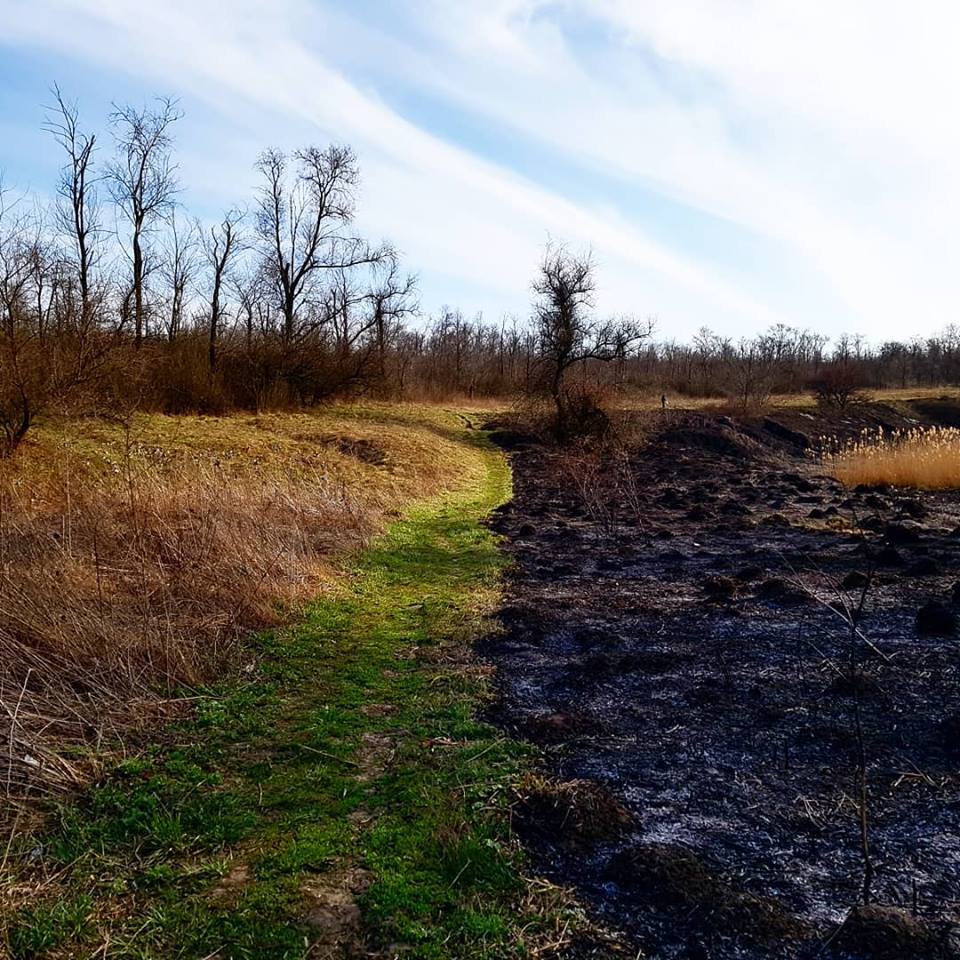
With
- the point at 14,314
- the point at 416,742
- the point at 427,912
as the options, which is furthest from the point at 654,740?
the point at 14,314

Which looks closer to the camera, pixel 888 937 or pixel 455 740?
pixel 888 937

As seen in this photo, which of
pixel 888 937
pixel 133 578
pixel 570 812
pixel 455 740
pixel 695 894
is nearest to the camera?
pixel 888 937

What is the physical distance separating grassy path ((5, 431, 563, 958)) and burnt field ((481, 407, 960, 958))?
0.99 ft

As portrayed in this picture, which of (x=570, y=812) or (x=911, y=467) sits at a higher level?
(x=911, y=467)

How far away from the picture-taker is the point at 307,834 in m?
3.61

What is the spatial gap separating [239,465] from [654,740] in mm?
11352

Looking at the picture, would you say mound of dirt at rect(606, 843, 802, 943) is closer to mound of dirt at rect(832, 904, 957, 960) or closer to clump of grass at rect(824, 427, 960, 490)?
mound of dirt at rect(832, 904, 957, 960)

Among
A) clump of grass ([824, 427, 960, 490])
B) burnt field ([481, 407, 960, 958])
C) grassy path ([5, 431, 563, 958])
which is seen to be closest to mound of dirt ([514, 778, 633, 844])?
burnt field ([481, 407, 960, 958])

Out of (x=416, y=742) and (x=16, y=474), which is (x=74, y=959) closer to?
(x=416, y=742)

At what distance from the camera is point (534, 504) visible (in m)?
14.5

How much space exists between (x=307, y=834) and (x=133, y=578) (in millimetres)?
3690

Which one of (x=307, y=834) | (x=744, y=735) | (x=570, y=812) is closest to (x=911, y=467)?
(x=744, y=735)

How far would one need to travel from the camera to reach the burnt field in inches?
122

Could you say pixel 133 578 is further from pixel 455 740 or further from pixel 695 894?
pixel 695 894
